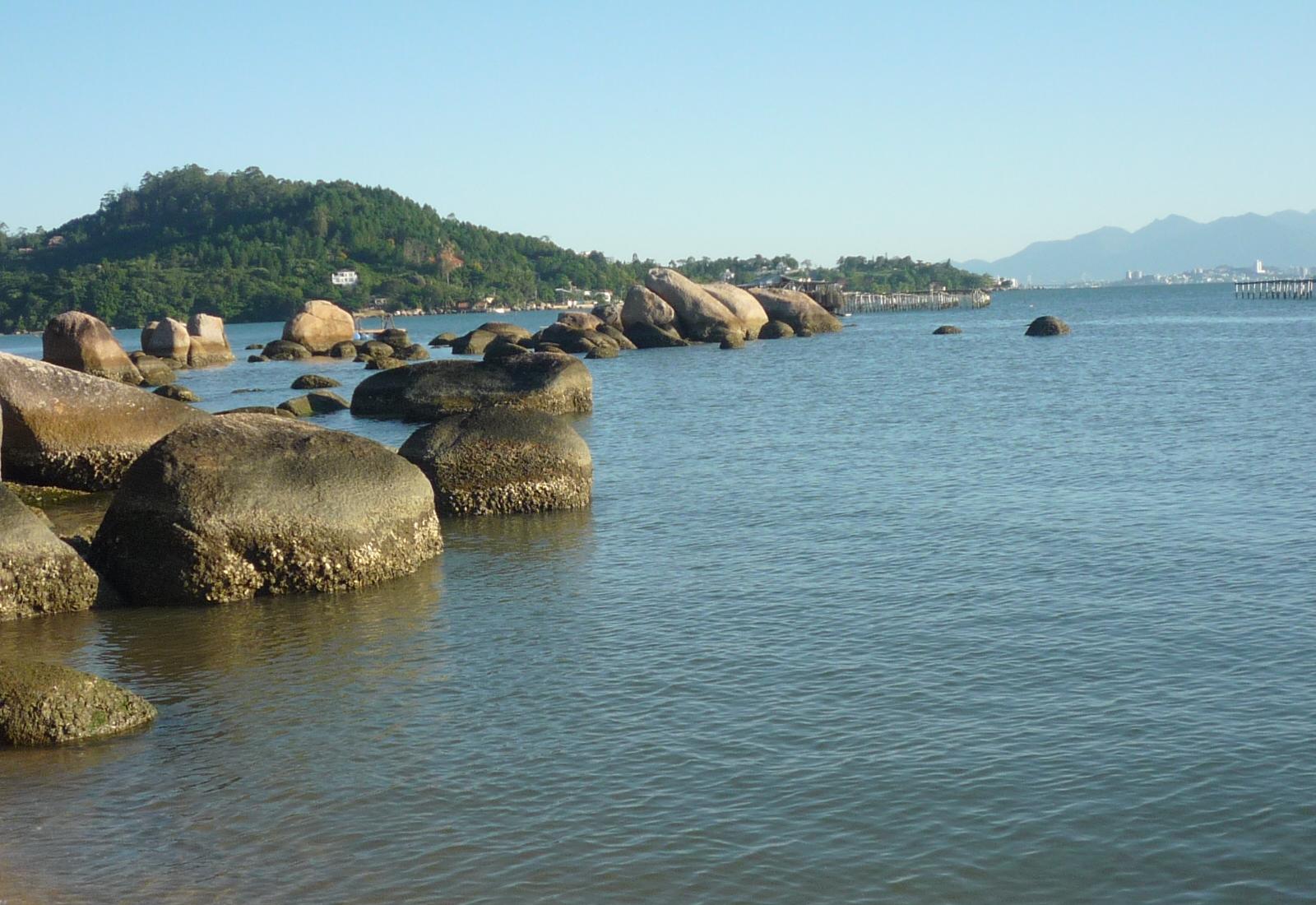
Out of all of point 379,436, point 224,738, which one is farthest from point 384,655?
point 379,436

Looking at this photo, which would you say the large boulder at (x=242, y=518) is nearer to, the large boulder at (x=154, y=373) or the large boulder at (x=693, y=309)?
the large boulder at (x=154, y=373)

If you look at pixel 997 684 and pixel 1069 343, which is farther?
pixel 1069 343

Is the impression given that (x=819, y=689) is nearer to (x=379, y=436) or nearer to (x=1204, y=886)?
(x=1204, y=886)

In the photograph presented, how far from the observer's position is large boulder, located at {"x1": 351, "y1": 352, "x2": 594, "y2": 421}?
34125 millimetres

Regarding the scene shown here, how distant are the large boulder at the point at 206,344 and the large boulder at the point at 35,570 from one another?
55843 millimetres

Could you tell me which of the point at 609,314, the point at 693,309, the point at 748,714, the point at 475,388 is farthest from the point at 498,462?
the point at 609,314

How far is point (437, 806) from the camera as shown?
365 inches

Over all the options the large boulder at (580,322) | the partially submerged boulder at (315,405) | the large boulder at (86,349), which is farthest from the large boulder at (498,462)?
the large boulder at (580,322)

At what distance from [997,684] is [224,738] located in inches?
241

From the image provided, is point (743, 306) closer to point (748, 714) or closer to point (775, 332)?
point (775, 332)

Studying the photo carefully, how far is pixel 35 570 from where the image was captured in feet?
47.9

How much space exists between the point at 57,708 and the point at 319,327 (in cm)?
6779

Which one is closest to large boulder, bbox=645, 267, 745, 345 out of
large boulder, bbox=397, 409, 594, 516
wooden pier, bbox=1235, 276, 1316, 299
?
large boulder, bbox=397, 409, 594, 516

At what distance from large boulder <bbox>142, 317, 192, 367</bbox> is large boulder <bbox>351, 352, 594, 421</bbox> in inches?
1371
